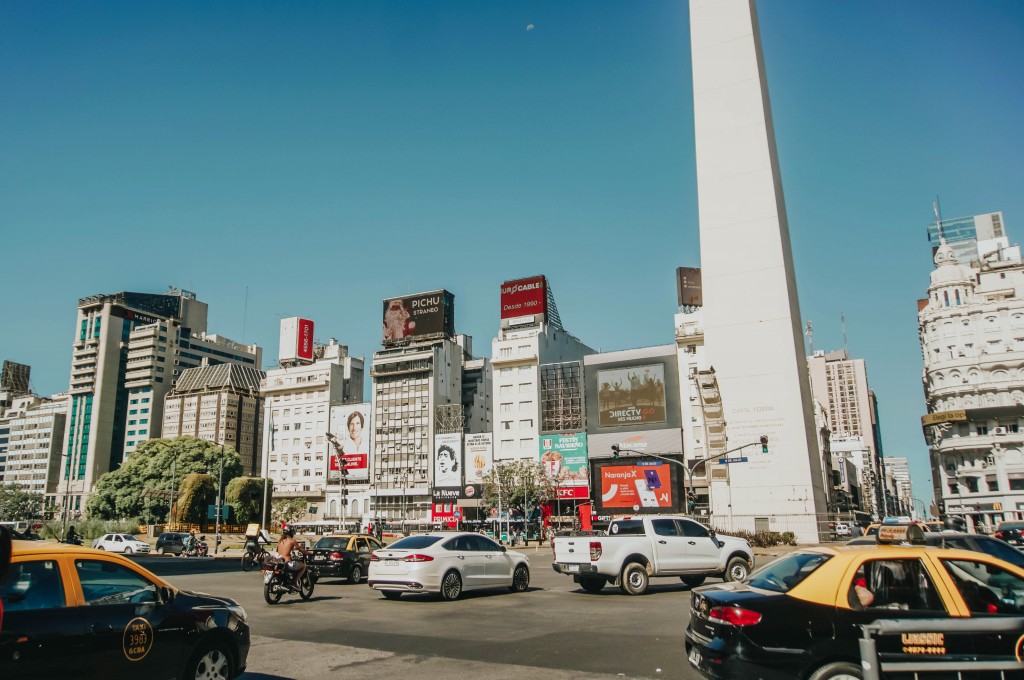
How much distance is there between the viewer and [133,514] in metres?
98.5

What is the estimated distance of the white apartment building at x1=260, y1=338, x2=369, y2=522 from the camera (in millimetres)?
108812

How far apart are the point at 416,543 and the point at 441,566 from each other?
0.88 m

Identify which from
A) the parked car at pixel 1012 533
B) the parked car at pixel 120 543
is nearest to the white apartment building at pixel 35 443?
the parked car at pixel 120 543

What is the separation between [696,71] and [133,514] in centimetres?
9059

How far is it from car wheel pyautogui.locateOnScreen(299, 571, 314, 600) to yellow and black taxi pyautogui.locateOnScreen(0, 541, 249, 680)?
904 centimetres

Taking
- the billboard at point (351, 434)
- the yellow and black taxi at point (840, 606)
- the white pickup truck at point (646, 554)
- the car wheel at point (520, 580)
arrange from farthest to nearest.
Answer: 1. the billboard at point (351, 434)
2. the car wheel at point (520, 580)
3. the white pickup truck at point (646, 554)
4. the yellow and black taxi at point (840, 606)

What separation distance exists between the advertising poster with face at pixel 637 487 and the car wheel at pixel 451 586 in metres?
58.6

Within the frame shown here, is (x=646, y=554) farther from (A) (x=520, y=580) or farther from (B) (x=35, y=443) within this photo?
(B) (x=35, y=443)

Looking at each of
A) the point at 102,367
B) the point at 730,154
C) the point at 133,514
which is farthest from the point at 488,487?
the point at 102,367

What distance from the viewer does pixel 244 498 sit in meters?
91.4

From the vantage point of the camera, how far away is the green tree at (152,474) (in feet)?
318

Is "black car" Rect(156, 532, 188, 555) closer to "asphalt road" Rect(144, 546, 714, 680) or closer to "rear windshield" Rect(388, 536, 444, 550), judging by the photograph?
"asphalt road" Rect(144, 546, 714, 680)

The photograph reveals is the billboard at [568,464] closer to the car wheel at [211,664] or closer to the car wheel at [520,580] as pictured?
the car wheel at [520,580]

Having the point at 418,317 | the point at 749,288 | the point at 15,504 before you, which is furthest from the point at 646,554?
the point at 15,504
